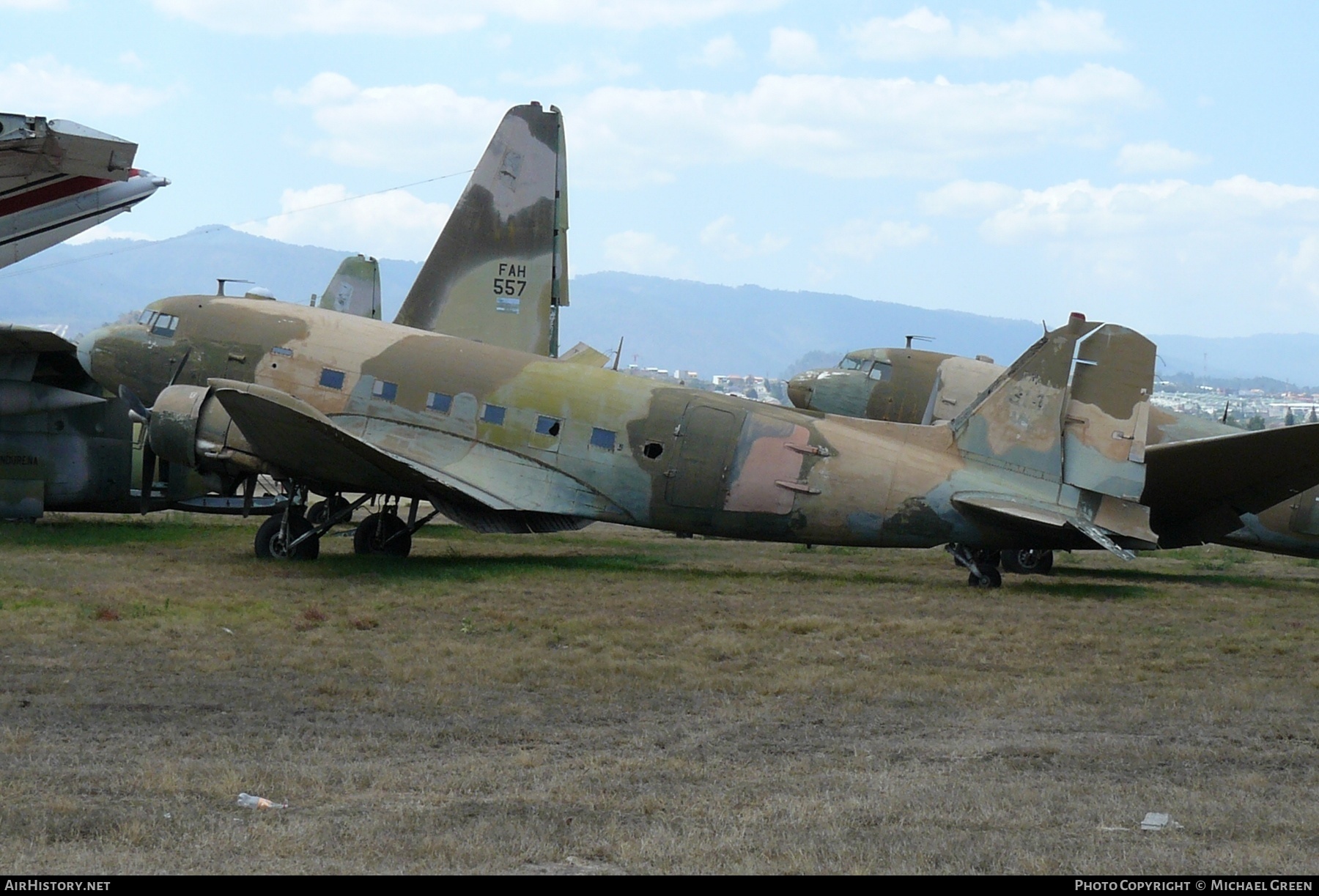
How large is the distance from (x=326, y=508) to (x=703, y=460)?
18.4 feet

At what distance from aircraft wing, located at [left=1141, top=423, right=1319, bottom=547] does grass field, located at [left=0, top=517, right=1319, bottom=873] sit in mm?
1266

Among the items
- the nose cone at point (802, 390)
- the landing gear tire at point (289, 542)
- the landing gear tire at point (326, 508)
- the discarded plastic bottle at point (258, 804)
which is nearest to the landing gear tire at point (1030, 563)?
the nose cone at point (802, 390)

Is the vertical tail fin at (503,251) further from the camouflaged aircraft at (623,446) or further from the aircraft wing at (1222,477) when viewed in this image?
the aircraft wing at (1222,477)

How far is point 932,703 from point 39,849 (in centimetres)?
746

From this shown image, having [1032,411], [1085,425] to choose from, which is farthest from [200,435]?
[1085,425]

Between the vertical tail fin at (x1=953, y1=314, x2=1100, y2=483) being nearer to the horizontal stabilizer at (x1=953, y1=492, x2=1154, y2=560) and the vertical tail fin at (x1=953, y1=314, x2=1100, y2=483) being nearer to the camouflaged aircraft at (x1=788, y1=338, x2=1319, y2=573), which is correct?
the horizontal stabilizer at (x1=953, y1=492, x2=1154, y2=560)

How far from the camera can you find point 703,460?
19250 mm

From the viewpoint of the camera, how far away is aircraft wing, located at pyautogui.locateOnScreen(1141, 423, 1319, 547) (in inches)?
693

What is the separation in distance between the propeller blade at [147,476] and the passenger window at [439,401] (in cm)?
573

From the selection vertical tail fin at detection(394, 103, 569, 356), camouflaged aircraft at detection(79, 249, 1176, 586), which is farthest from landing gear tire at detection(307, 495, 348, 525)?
vertical tail fin at detection(394, 103, 569, 356)

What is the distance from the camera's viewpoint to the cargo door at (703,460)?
63.0 ft

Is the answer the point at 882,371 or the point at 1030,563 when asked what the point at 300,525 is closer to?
the point at 1030,563

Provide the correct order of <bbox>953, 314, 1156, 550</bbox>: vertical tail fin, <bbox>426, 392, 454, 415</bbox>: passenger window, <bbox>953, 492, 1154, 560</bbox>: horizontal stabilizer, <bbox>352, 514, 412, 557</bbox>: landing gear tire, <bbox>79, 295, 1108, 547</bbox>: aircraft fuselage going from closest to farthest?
1. <bbox>953, 492, 1154, 560</bbox>: horizontal stabilizer
2. <bbox>953, 314, 1156, 550</bbox>: vertical tail fin
3. <bbox>79, 295, 1108, 547</bbox>: aircraft fuselage
4. <bbox>426, 392, 454, 415</bbox>: passenger window
5. <bbox>352, 514, 412, 557</bbox>: landing gear tire
